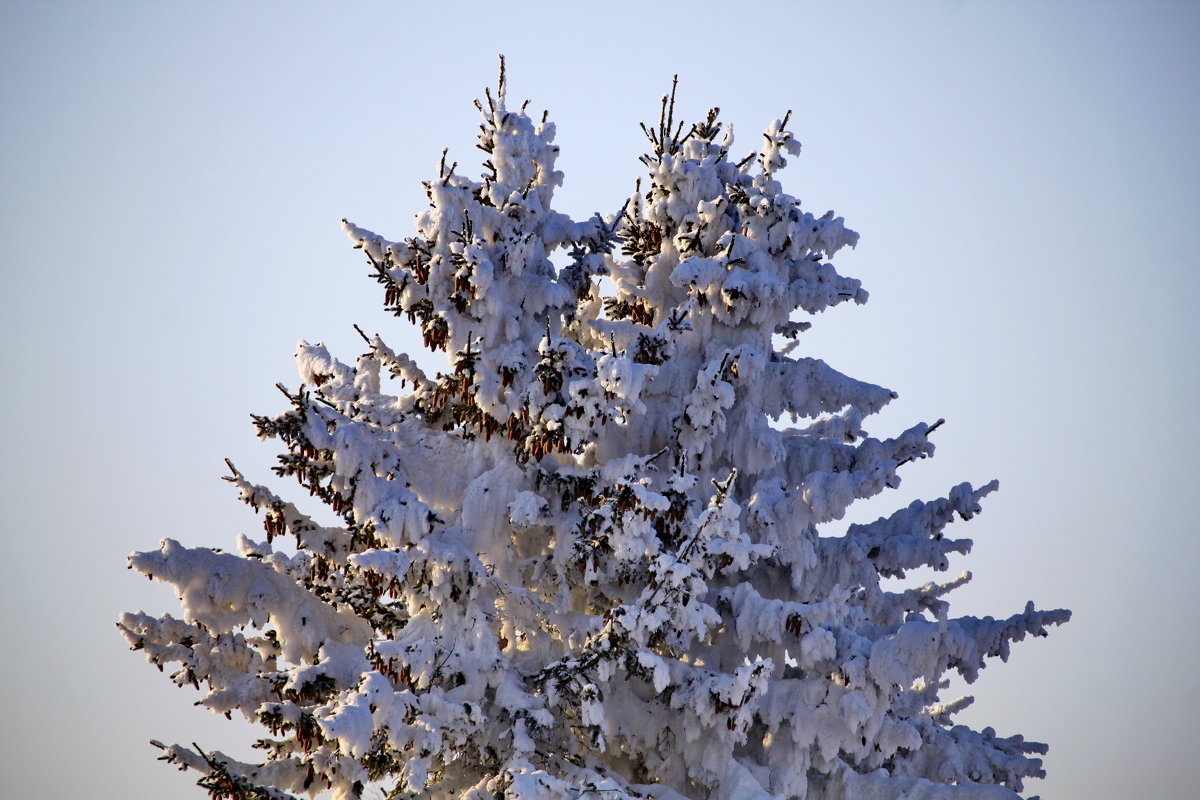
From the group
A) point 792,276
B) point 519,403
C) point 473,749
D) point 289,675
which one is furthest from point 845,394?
point 289,675

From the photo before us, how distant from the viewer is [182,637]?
19.2 metres

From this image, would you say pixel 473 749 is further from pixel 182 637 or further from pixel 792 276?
pixel 792 276

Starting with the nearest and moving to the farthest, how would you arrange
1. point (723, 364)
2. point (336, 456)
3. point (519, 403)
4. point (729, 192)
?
point (336, 456) → point (519, 403) → point (723, 364) → point (729, 192)

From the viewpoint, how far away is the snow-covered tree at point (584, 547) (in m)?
17.8

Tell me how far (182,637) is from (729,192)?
988 centimetres

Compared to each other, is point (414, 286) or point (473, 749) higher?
point (414, 286)

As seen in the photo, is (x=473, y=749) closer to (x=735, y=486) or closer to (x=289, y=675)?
(x=289, y=675)

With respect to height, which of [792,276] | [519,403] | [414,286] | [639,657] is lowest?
[639,657]

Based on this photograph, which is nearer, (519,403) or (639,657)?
(639,657)

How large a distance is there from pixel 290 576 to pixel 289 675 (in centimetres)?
210

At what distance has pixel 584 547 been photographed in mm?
18609

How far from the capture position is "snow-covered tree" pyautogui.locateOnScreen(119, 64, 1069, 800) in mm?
17812

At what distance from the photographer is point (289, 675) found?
17.7 meters

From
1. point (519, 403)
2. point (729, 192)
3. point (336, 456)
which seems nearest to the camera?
point (336, 456)
